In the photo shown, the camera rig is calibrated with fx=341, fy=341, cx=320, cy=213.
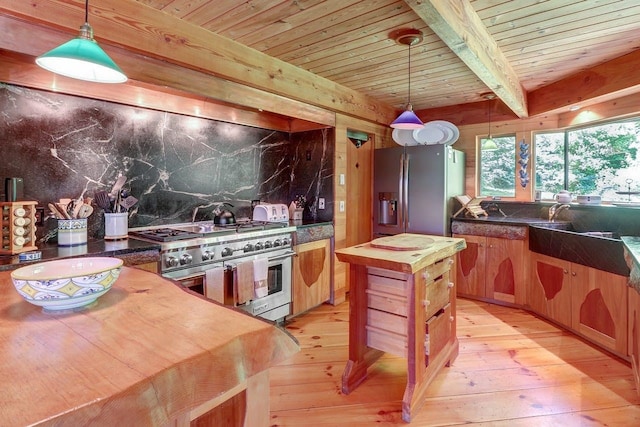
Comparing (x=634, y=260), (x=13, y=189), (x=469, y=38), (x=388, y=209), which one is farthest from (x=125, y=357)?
(x=388, y=209)

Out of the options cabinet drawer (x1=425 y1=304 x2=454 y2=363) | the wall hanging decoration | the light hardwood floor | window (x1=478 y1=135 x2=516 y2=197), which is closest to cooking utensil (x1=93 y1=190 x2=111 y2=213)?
the light hardwood floor

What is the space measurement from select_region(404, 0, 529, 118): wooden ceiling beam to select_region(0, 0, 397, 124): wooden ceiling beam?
1.32 m

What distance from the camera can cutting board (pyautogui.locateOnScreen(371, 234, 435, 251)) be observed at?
2.05 m

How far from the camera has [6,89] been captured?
77.5 inches

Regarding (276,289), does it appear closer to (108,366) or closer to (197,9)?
(197,9)

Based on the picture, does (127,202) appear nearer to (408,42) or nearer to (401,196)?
(408,42)

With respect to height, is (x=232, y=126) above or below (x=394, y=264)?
above

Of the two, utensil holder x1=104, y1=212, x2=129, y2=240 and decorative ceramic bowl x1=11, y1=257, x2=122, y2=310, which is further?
utensil holder x1=104, y1=212, x2=129, y2=240

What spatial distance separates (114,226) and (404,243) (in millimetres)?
1936

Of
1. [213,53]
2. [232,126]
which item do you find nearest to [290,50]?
[213,53]

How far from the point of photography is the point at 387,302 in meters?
2.05

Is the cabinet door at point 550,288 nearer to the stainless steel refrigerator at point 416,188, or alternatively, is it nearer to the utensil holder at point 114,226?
the stainless steel refrigerator at point 416,188

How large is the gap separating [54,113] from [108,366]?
2208mm

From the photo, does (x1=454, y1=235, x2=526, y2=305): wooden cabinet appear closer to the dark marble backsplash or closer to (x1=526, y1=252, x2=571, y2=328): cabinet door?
(x1=526, y1=252, x2=571, y2=328): cabinet door
